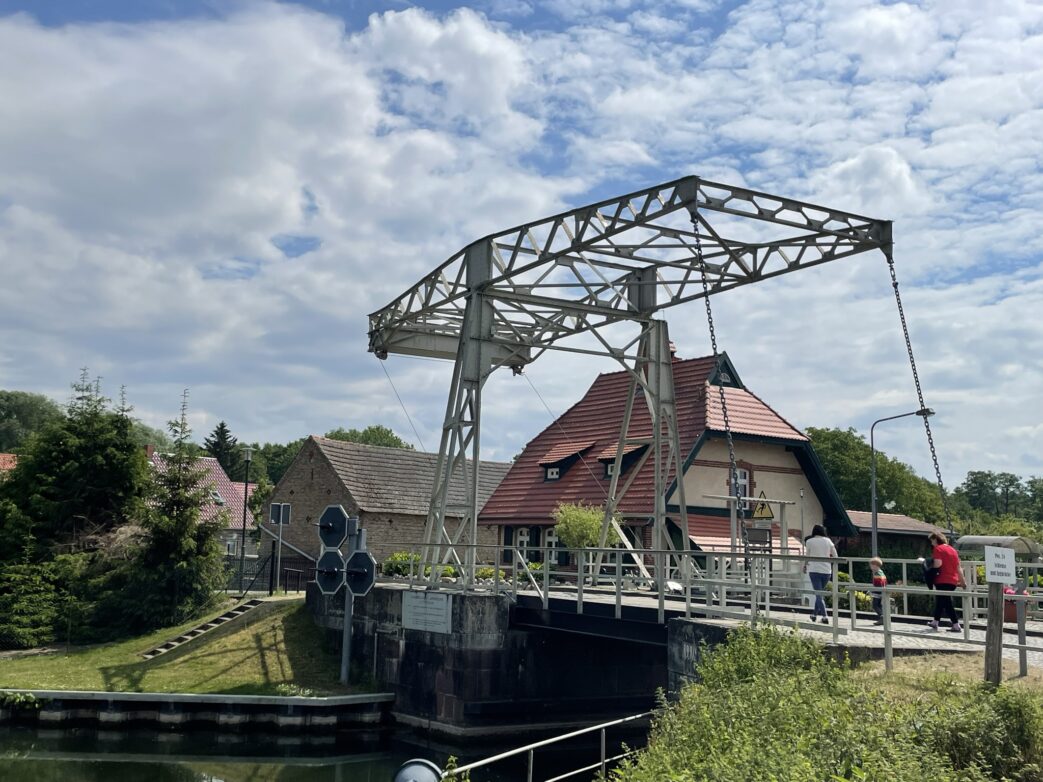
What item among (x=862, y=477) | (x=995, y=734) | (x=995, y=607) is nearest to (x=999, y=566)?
(x=995, y=607)

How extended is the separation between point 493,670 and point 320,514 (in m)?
22.7

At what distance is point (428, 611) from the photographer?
20.5 m

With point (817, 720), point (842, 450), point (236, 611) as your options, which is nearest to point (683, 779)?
point (817, 720)

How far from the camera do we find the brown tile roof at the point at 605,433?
30.3 metres

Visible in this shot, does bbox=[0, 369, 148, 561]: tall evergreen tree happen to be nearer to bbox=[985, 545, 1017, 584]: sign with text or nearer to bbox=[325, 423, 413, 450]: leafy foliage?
bbox=[985, 545, 1017, 584]: sign with text

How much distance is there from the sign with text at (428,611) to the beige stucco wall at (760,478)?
439 inches

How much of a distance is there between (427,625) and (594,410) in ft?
53.5

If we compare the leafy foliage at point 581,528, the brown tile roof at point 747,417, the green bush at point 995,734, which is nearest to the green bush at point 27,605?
the leafy foliage at point 581,528

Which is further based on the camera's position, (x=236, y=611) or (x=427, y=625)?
(x=236, y=611)

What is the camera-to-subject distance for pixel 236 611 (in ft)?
83.8

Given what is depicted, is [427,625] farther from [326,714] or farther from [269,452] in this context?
[269,452]

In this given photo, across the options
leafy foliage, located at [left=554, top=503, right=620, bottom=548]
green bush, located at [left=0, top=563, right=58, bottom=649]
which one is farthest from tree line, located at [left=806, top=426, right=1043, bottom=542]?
green bush, located at [left=0, top=563, right=58, bottom=649]

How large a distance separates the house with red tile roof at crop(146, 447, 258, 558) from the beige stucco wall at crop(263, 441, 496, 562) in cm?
221

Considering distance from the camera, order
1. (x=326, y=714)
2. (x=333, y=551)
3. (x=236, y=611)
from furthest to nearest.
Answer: (x=236, y=611)
(x=333, y=551)
(x=326, y=714)
